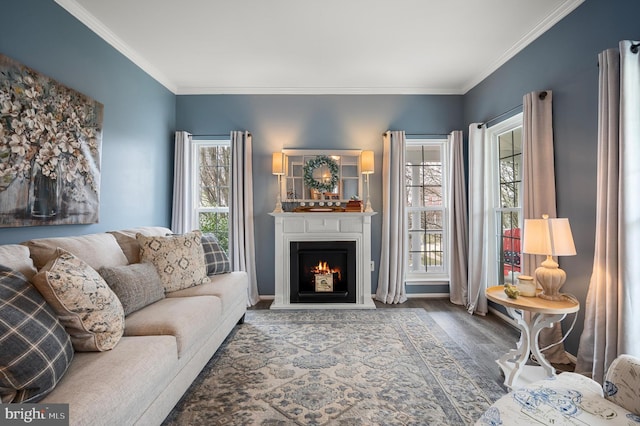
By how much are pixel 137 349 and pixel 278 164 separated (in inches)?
105

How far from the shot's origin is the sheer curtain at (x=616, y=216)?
177 centimetres

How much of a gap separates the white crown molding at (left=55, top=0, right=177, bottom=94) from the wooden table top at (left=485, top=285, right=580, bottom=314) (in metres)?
3.84

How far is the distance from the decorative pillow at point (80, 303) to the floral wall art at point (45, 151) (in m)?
0.83

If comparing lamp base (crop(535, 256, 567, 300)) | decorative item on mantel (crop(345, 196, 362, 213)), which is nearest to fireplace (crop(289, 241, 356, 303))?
decorative item on mantel (crop(345, 196, 362, 213))

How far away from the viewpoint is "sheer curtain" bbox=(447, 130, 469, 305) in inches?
151

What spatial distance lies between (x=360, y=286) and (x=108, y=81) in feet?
11.1

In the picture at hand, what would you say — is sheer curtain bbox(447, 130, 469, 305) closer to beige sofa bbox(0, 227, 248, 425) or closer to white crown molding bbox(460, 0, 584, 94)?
white crown molding bbox(460, 0, 584, 94)

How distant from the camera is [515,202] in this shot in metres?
3.19

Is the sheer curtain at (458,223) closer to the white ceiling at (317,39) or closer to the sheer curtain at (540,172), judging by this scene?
the white ceiling at (317,39)

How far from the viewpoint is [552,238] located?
1979 millimetres

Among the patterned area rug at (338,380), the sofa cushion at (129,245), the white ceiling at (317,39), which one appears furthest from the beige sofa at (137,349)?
the white ceiling at (317,39)

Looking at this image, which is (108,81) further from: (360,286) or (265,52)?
(360,286)

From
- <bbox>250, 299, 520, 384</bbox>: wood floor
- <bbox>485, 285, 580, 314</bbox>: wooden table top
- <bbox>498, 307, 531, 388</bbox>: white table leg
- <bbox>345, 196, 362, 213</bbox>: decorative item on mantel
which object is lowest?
<bbox>250, 299, 520, 384</bbox>: wood floor

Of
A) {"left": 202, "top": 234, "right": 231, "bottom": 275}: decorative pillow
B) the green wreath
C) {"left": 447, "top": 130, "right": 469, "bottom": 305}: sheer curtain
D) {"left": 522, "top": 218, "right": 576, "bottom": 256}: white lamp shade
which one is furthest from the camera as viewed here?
the green wreath
